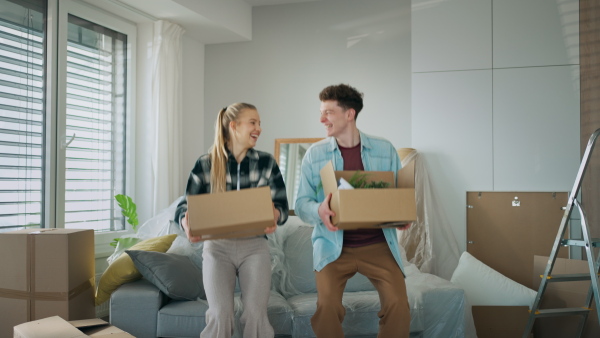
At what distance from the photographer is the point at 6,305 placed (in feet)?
9.00

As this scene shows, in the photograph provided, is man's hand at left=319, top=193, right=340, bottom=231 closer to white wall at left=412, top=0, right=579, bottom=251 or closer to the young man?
the young man

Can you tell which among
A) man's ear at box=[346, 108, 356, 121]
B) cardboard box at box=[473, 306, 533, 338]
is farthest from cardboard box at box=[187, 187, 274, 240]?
cardboard box at box=[473, 306, 533, 338]

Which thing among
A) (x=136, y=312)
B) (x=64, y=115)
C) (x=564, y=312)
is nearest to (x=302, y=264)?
(x=136, y=312)

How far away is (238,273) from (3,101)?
194 cm

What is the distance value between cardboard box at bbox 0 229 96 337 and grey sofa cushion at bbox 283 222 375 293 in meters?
1.29

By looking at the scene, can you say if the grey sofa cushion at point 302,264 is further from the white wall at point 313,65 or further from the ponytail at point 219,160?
the white wall at point 313,65

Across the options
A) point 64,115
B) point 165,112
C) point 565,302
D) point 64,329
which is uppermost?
point 165,112

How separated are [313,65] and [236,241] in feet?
9.81

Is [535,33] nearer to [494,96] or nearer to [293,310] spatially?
[494,96]

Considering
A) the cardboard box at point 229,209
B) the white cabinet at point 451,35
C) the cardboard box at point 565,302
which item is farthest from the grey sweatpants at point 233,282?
the white cabinet at point 451,35

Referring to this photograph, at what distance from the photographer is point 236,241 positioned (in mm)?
2412

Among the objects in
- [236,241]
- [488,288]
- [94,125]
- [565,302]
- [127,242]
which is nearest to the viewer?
[236,241]

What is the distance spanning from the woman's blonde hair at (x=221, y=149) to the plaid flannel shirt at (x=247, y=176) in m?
0.03

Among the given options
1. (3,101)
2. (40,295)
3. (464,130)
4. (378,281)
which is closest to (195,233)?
(378,281)
